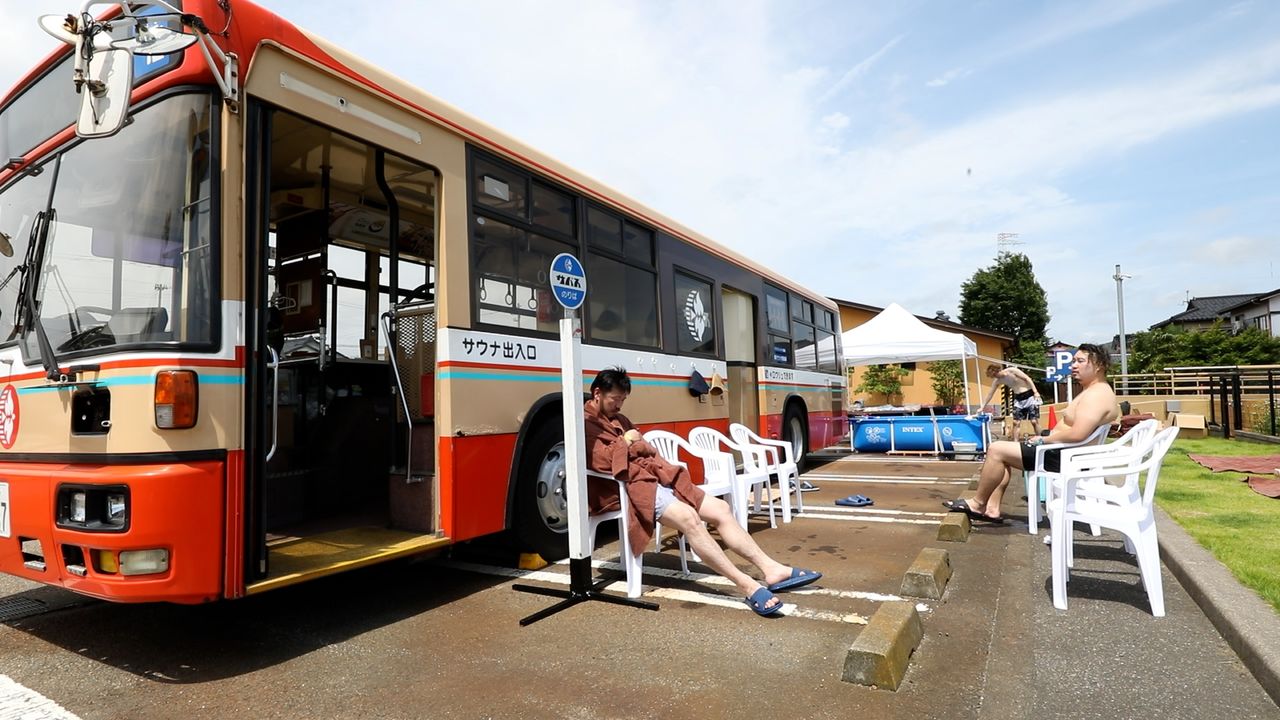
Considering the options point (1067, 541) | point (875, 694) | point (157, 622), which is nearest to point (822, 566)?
point (1067, 541)

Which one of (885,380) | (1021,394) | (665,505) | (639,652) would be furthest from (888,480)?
(885,380)

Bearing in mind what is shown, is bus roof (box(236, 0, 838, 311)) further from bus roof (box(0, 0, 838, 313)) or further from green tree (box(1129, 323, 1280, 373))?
green tree (box(1129, 323, 1280, 373))

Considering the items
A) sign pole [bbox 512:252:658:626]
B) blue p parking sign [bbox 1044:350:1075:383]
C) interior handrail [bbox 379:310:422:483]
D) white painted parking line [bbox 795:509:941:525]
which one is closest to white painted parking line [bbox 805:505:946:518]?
white painted parking line [bbox 795:509:941:525]

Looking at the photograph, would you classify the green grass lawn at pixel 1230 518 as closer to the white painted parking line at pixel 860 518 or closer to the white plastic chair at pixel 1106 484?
the white plastic chair at pixel 1106 484

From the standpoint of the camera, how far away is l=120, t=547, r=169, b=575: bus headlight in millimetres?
2949

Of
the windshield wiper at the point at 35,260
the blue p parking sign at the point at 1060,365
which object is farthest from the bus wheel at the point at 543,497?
the blue p parking sign at the point at 1060,365

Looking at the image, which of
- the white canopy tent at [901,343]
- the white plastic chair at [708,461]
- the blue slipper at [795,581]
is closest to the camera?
the blue slipper at [795,581]

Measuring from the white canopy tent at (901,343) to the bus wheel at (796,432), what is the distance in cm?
346

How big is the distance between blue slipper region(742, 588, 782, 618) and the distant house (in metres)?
40.4

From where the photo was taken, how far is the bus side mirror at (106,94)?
2820 mm

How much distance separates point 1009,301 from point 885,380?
20537 mm

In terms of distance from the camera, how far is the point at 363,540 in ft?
13.7

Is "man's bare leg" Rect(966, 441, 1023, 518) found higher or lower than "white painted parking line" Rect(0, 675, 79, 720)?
higher

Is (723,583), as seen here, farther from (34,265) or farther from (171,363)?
(34,265)
